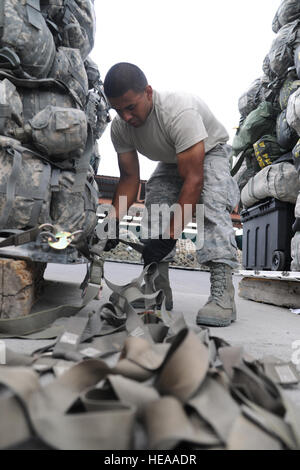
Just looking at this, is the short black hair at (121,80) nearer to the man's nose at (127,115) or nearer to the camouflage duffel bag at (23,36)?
the man's nose at (127,115)

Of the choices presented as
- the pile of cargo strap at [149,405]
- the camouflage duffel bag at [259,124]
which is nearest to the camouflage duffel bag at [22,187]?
the pile of cargo strap at [149,405]

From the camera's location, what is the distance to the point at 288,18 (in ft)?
10.8

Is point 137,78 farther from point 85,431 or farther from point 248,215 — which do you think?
point 248,215

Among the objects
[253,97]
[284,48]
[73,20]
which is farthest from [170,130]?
[253,97]

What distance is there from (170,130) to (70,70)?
0.97m

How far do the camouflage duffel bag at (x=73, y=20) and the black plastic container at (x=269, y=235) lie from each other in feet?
7.03

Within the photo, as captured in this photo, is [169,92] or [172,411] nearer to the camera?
[172,411]

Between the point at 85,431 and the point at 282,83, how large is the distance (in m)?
3.58

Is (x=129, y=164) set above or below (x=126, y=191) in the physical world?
above

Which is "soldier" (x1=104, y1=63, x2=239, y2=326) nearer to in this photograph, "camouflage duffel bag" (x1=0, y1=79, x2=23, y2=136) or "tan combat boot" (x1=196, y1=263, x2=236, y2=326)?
"tan combat boot" (x1=196, y1=263, x2=236, y2=326)

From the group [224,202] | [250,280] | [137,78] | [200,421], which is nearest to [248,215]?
[250,280]

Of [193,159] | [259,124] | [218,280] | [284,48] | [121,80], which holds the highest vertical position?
[284,48]

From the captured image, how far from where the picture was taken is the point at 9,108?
1780 mm

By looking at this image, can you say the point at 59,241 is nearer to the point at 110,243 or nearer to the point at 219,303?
the point at 110,243
